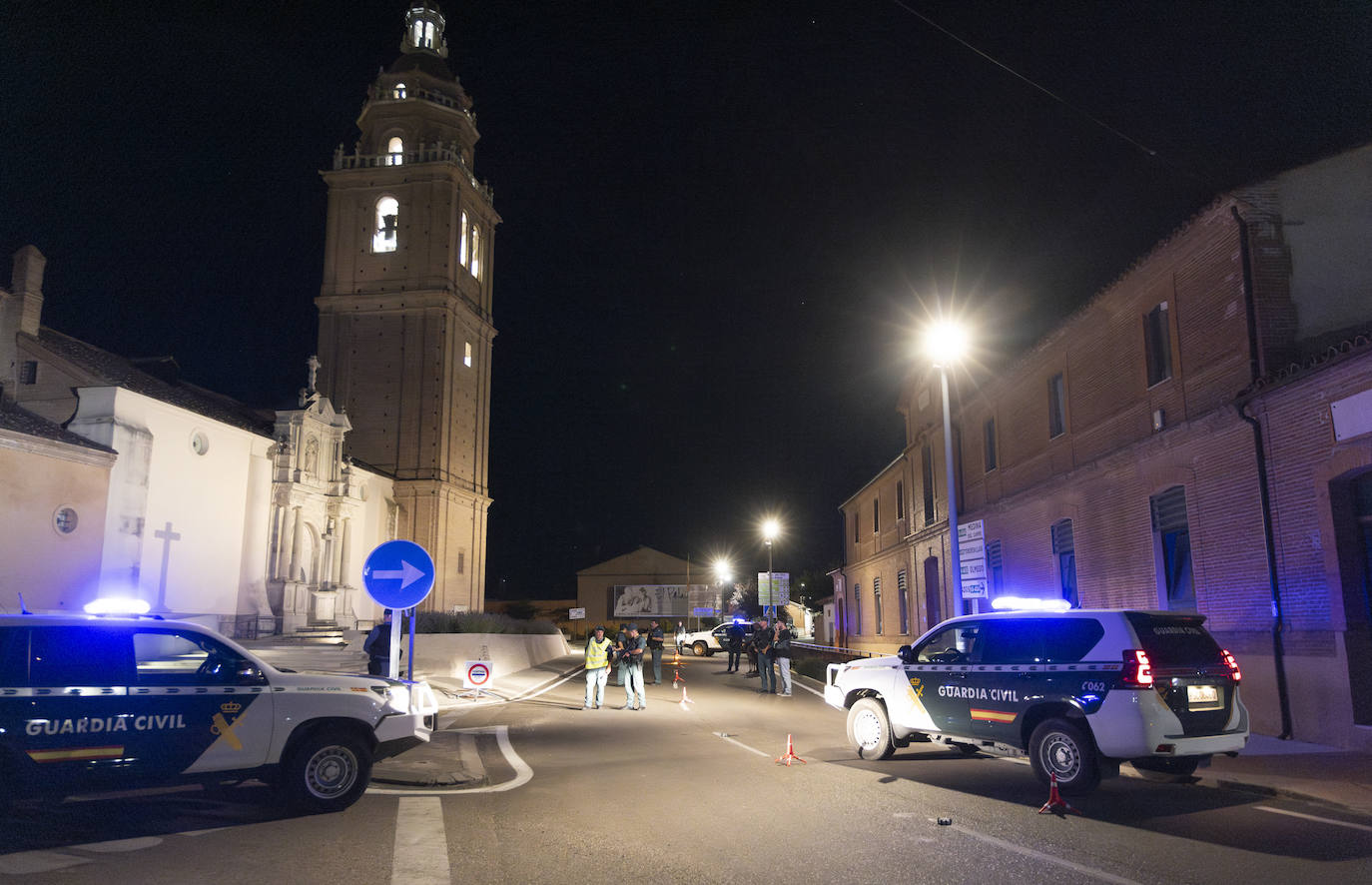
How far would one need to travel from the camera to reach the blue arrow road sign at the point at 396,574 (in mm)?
11766

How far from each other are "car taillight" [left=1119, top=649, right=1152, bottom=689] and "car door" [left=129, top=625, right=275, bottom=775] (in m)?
7.66

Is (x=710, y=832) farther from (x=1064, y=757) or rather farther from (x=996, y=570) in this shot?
(x=996, y=570)

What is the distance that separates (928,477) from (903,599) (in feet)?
21.8

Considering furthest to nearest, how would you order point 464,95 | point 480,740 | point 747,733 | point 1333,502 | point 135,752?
1. point 464,95
2. point 747,733
3. point 480,740
4. point 1333,502
5. point 135,752

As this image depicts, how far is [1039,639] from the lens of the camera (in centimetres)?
983

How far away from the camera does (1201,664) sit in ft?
29.8

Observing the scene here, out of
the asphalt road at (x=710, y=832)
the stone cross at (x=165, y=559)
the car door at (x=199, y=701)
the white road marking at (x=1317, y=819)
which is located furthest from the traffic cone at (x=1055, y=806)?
the stone cross at (x=165, y=559)

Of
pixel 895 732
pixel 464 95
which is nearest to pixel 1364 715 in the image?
pixel 895 732

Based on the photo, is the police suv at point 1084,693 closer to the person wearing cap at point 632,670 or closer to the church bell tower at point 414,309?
the person wearing cap at point 632,670

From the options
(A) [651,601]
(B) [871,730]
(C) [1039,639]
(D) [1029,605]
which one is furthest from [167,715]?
(A) [651,601]

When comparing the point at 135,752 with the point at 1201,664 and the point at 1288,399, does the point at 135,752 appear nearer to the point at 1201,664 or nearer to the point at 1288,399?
the point at 1201,664

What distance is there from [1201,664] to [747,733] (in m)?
7.11

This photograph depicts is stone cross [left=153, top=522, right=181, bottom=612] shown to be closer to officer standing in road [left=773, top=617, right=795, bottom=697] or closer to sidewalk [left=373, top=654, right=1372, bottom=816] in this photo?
officer standing in road [left=773, top=617, right=795, bottom=697]

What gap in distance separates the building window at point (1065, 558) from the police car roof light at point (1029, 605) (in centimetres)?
946
